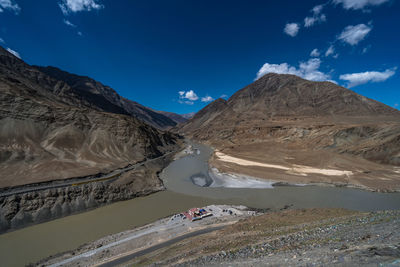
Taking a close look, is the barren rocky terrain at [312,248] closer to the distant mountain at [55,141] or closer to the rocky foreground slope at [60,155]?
the rocky foreground slope at [60,155]

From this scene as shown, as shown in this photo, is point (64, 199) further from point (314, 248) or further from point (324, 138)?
point (324, 138)

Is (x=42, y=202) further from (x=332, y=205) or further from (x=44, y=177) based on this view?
(x=332, y=205)

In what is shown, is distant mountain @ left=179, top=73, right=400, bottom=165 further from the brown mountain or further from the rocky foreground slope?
the rocky foreground slope

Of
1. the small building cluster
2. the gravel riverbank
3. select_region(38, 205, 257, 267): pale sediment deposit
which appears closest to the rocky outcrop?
select_region(38, 205, 257, 267): pale sediment deposit

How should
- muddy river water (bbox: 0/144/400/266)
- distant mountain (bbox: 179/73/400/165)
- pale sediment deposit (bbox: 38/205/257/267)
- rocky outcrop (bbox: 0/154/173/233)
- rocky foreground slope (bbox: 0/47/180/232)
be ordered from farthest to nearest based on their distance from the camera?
distant mountain (bbox: 179/73/400/165), rocky foreground slope (bbox: 0/47/180/232), rocky outcrop (bbox: 0/154/173/233), muddy river water (bbox: 0/144/400/266), pale sediment deposit (bbox: 38/205/257/267)

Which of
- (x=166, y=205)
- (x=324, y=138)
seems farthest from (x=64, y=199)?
(x=324, y=138)

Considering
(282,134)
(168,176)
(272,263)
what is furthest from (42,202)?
(282,134)

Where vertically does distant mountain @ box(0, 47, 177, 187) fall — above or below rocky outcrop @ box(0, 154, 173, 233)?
above

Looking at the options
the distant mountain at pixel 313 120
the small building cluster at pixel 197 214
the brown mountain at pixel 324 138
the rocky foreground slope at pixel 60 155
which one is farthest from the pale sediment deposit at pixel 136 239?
the distant mountain at pixel 313 120
